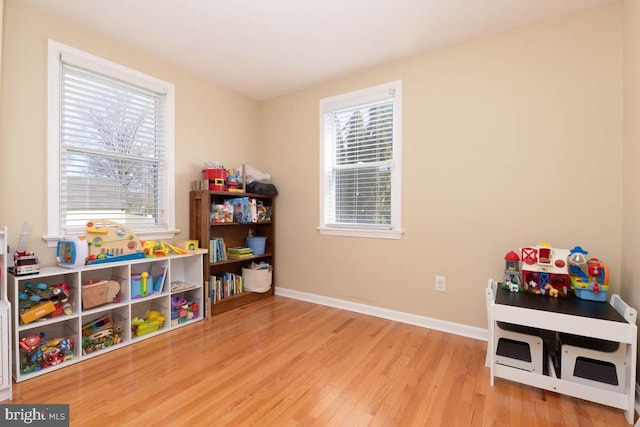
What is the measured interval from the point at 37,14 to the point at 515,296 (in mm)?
3814

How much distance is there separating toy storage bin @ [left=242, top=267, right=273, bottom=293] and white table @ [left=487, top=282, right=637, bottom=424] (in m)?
2.32

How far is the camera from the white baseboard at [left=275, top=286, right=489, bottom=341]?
2.48 meters

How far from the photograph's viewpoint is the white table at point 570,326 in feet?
4.91

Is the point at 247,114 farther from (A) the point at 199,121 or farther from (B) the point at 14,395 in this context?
(B) the point at 14,395

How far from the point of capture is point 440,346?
7.59 ft

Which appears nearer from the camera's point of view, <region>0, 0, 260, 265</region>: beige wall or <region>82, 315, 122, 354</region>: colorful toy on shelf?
<region>0, 0, 260, 265</region>: beige wall

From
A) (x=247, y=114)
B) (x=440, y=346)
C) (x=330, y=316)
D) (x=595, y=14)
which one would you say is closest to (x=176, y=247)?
(x=330, y=316)


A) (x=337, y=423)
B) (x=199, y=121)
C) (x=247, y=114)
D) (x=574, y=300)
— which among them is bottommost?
(x=337, y=423)

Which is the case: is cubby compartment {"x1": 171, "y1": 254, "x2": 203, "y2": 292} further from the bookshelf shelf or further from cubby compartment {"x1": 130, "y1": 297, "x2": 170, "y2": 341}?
cubby compartment {"x1": 130, "y1": 297, "x2": 170, "y2": 341}

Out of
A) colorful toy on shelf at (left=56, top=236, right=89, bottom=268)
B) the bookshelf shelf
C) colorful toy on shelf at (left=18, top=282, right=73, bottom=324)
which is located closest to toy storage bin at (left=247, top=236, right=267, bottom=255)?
the bookshelf shelf

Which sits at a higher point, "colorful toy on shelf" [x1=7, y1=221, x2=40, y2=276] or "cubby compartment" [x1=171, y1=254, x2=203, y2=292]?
A: "colorful toy on shelf" [x1=7, y1=221, x2=40, y2=276]

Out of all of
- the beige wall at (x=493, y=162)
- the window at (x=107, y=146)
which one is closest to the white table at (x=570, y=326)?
the beige wall at (x=493, y=162)

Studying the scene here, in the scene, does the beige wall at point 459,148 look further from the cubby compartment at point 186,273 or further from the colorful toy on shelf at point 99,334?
the colorful toy on shelf at point 99,334

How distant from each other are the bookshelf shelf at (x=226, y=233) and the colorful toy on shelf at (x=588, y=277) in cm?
282
